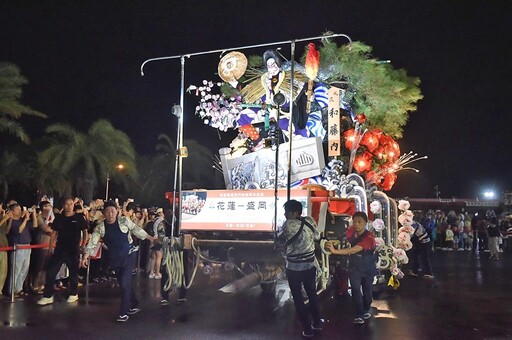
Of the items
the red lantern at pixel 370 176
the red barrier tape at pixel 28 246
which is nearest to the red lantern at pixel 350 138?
the red lantern at pixel 370 176

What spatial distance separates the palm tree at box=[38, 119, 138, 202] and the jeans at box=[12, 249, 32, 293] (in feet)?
57.8

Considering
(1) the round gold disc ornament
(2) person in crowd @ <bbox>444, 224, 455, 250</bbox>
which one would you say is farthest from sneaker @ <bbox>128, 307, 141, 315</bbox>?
(2) person in crowd @ <bbox>444, 224, 455, 250</bbox>

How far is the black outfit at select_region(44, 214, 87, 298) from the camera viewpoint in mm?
9430

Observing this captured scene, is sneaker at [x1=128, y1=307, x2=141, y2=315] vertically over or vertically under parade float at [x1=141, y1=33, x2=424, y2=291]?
under

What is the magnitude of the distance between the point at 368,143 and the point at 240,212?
531 centimetres

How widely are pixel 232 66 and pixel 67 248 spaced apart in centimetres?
573

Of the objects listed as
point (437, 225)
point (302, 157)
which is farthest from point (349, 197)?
point (437, 225)

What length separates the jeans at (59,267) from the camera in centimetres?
941

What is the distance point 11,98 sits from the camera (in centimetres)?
2344

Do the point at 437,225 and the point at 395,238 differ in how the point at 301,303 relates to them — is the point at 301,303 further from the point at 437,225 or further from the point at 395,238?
the point at 437,225

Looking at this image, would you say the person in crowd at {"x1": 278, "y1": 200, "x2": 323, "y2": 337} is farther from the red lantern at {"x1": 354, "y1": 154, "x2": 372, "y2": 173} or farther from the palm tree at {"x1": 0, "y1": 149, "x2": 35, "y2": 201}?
the palm tree at {"x1": 0, "y1": 149, "x2": 35, "y2": 201}

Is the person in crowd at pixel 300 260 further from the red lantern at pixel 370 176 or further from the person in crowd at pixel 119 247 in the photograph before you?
the red lantern at pixel 370 176

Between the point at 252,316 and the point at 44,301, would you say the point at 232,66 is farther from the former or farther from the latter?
the point at 44,301

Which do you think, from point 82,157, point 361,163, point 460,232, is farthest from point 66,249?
point 460,232
